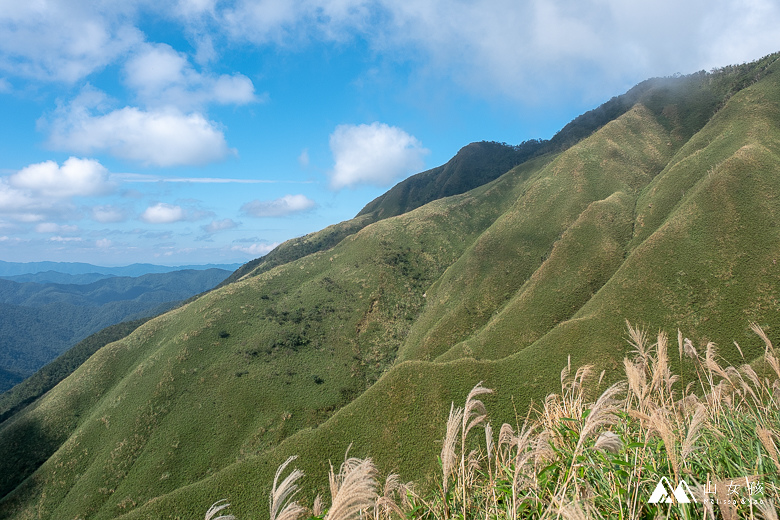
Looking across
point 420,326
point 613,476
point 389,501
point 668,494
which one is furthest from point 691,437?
point 420,326

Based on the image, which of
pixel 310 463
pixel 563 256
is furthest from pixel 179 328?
pixel 563 256

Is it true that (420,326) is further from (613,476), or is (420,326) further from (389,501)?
(613,476)

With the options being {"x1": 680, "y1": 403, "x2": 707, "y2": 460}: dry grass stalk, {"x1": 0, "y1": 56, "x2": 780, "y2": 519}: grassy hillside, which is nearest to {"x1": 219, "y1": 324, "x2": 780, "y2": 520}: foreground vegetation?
{"x1": 680, "y1": 403, "x2": 707, "y2": 460}: dry grass stalk

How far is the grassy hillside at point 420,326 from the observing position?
43938mm

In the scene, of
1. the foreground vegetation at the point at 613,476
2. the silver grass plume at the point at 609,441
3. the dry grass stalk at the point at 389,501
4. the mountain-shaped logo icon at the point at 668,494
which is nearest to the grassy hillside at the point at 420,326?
the dry grass stalk at the point at 389,501

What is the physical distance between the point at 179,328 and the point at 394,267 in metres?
60.3

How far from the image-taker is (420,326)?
292 ft

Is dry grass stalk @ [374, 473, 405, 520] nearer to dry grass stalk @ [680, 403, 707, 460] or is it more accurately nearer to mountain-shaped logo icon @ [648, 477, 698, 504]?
mountain-shaped logo icon @ [648, 477, 698, 504]

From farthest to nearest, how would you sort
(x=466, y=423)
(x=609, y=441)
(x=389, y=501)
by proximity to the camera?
(x=466, y=423) → (x=389, y=501) → (x=609, y=441)

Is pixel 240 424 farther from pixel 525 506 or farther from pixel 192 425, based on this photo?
pixel 525 506

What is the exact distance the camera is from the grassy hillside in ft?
144

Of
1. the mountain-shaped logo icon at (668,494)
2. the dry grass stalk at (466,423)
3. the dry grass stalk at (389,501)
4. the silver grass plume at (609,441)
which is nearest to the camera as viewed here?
the mountain-shaped logo icon at (668,494)

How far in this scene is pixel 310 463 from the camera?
40.3m

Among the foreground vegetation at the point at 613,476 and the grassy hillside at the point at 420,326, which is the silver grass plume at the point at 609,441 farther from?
the grassy hillside at the point at 420,326
